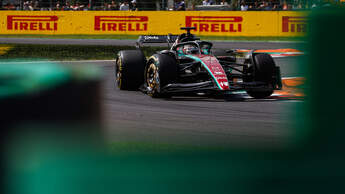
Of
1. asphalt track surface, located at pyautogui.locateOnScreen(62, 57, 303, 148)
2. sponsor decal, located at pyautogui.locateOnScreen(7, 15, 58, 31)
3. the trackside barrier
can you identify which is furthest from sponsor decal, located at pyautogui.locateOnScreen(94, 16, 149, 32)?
asphalt track surface, located at pyautogui.locateOnScreen(62, 57, 303, 148)

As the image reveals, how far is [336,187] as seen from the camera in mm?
3971

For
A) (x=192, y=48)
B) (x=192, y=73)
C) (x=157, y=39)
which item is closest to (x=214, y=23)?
(x=157, y=39)

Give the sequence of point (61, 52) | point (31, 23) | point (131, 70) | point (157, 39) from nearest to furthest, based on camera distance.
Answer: point (131, 70) → point (157, 39) → point (61, 52) → point (31, 23)

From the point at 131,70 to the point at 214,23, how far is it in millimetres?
13683

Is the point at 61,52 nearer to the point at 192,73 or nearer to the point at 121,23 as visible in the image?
the point at 121,23

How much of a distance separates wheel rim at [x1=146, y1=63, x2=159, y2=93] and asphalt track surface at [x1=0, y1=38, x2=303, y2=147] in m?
0.18

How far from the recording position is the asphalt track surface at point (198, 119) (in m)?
5.45

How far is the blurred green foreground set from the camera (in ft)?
13.0

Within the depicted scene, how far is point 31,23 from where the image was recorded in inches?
934

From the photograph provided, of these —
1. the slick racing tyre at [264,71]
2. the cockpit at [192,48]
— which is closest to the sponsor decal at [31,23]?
the cockpit at [192,48]

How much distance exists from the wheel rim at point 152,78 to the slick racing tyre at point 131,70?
19.9 inches

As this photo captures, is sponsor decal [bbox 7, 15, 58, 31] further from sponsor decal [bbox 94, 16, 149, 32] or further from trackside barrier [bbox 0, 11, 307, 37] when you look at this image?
sponsor decal [bbox 94, 16, 149, 32]

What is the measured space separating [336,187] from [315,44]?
1.03 m

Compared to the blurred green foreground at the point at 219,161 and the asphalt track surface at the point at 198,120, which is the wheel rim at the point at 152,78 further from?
the blurred green foreground at the point at 219,161
